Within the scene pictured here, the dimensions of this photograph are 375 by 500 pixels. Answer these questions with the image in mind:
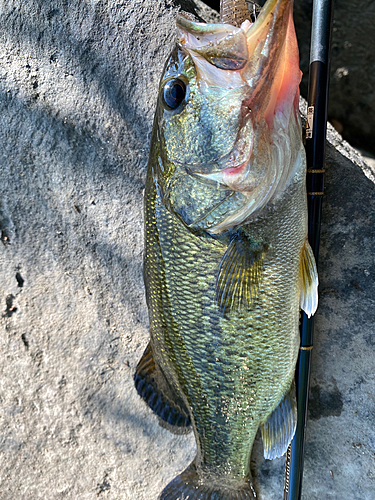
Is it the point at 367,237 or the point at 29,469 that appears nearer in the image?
the point at 367,237

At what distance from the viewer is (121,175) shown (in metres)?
1.88

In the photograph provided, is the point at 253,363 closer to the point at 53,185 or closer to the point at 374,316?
the point at 374,316

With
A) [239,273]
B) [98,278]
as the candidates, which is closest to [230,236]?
[239,273]

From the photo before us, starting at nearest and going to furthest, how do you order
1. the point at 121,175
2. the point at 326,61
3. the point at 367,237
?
the point at 326,61
the point at 367,237
the point at 121,175

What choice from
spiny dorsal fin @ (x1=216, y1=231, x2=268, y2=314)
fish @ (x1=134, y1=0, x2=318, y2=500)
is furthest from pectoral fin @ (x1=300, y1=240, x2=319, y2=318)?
spiny dorsal fin @ (x1=216, y1=231, x2=268, y2=314)

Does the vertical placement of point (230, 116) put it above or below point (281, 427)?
above

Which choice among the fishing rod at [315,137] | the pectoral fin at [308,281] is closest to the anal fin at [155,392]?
the fishing rod at [315,137]

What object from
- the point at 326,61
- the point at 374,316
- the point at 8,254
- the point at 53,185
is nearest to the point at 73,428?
the point at 8,254

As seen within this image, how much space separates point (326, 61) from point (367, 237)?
75 centimetres

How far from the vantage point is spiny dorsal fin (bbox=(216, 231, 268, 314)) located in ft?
4.18

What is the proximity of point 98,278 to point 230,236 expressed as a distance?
0.94 meters

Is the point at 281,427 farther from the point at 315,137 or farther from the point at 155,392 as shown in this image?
the point at 315,137

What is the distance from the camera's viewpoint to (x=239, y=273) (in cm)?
128

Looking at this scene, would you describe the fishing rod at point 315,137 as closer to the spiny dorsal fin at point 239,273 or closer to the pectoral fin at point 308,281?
the pectoral fin at point 308,281
